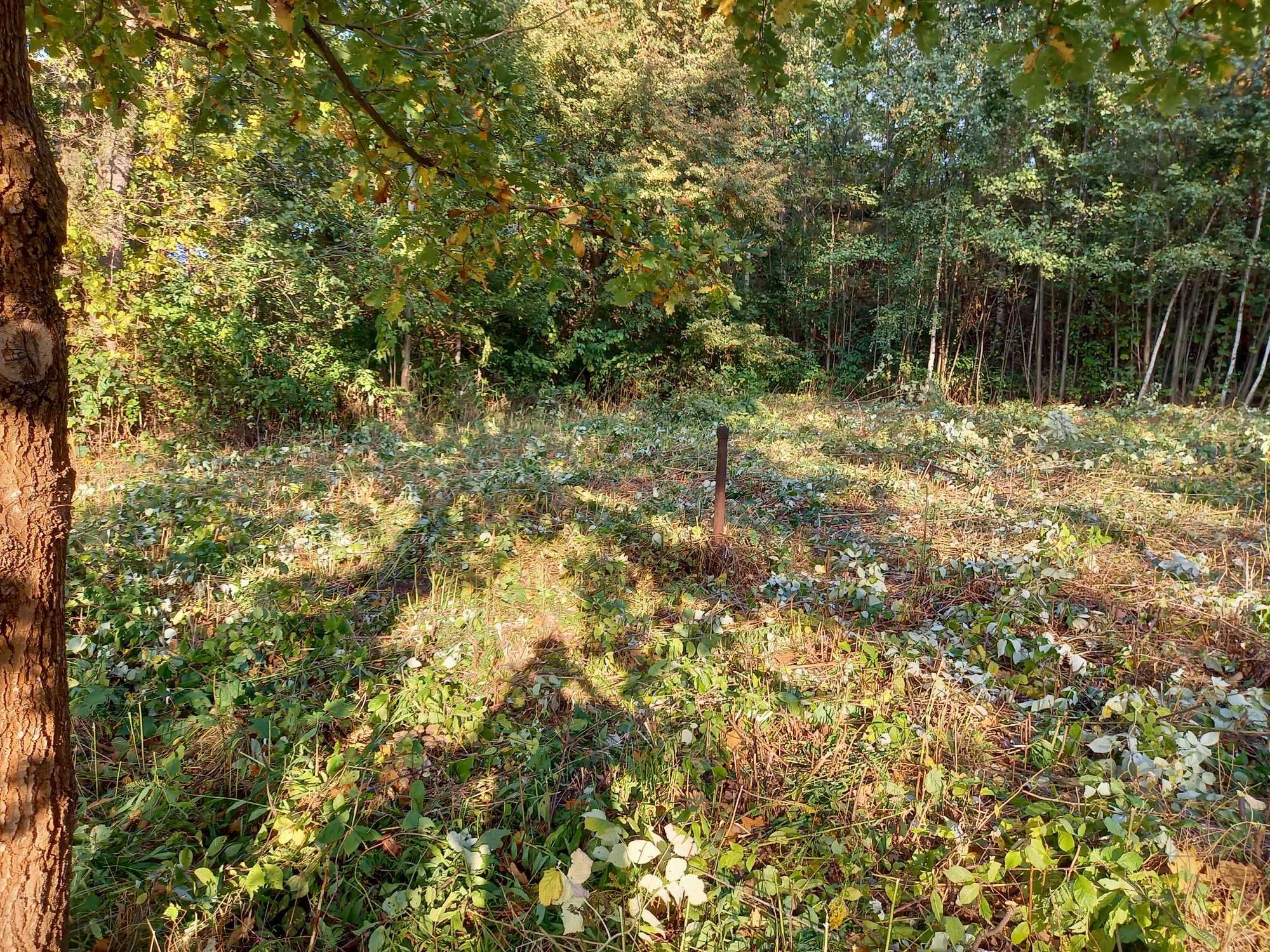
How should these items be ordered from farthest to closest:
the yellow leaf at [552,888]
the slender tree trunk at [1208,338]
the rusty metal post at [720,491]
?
the slender tree trunk at [1208,338]
the rusty metal post at [720,491]
the yellow leaf at [552,888]

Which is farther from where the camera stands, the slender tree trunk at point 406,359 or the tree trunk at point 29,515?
the slender tree trunk at point 406,359

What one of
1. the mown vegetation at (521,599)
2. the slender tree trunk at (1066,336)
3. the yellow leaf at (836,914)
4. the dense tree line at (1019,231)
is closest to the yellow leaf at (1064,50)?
the mown vegetation at (521,599)

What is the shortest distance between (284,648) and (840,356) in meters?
15.1

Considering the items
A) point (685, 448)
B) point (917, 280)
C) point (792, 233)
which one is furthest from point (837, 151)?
point (685, 448)

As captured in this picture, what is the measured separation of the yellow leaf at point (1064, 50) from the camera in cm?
170

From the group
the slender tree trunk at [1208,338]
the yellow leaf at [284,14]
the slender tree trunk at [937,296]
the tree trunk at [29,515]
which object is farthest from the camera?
the slender tree trunk at [937,296]

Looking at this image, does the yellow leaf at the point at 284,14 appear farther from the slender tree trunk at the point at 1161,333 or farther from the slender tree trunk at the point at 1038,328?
the slender tree trunk at the point at 1038,328

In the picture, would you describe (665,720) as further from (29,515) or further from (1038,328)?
(1038,328)

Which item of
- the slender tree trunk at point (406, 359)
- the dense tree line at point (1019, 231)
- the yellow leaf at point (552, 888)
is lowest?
the yellow leaf at point (552, 888)

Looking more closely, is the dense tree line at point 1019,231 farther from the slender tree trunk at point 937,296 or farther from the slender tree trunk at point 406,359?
the slender tree trunk at point 406,359

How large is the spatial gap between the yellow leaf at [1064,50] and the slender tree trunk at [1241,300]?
12939mm

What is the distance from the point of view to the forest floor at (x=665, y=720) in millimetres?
1681

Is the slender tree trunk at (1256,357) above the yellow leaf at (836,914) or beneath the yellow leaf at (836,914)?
above

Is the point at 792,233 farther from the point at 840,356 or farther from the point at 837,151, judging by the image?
the point at 840,356
